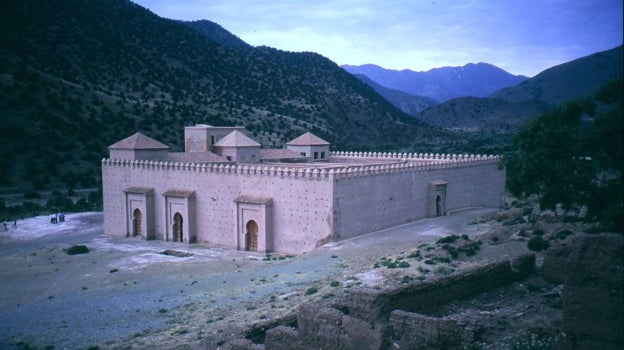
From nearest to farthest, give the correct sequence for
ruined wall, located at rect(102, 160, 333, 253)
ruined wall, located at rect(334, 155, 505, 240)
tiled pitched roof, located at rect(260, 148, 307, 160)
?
ruined wall, located at rect(102, 160, 333, 253)
ruined wall, located at rect(334, 155, 505, 240)
tiled pitched roof, located at rect(260, 148, 307, 160)

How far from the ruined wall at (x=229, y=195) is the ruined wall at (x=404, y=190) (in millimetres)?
1065

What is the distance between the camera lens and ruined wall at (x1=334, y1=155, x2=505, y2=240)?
2148 cm

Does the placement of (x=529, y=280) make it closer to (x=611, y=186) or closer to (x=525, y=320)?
(x=525, y=320)

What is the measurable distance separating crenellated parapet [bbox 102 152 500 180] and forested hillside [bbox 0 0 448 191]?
20.5 meters

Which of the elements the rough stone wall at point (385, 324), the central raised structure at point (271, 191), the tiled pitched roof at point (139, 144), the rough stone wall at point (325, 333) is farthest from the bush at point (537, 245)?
the tiled pitched roof at point (139, 144)

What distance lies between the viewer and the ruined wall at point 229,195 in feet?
70.0

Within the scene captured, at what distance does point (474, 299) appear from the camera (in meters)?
11.4

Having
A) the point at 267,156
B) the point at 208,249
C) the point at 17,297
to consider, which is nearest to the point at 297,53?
the point at 267,156

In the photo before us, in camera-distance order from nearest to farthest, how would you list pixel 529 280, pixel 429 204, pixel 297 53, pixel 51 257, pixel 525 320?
pixel 525 320 → pixel 529 280 → pixel 51 257 → pixel 429 204 → pixel 297 53

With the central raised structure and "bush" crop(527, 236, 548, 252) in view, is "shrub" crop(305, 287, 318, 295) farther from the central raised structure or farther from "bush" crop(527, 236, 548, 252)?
"bush" crop(527, 236, 548, 252)

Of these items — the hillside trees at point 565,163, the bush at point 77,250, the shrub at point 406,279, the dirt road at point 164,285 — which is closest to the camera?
the dirt road at point 164,285

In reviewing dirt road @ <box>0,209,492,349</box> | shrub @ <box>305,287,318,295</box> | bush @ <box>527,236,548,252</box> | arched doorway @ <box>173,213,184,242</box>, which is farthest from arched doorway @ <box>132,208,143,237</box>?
bush @ <box>527,236,548,252</box>

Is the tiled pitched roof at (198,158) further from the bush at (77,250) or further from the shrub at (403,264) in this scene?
the shrub at (403,264)

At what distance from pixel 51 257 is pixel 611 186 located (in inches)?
913
